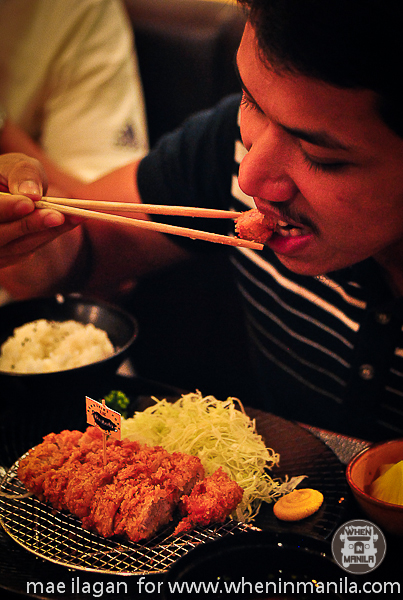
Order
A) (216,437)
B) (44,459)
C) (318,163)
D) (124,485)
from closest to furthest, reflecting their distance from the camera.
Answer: (318,163)
(124,485)
(44,459)
(216,437)

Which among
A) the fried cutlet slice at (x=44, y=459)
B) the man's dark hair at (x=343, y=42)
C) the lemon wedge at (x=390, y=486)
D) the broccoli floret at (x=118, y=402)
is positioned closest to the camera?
the man's dark hair at (x=343, y=42)

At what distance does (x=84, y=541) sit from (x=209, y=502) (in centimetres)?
30

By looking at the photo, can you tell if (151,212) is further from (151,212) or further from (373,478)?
(373,478)

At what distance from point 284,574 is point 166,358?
268cm

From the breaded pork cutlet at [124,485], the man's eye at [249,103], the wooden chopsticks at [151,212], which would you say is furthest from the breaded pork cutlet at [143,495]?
the man's eye at [249,103]

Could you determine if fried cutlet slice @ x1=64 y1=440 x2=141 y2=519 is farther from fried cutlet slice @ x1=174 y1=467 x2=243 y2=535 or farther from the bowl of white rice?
the bowl of white rice

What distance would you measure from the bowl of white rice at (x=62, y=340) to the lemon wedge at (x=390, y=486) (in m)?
0.96

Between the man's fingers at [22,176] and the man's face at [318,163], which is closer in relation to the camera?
the man's face at [318,163]

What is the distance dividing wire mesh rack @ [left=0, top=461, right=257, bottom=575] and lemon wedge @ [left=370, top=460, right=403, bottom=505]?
0.31 meters

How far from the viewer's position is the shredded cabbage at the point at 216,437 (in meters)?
1.37

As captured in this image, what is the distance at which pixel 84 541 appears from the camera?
1.19 metres

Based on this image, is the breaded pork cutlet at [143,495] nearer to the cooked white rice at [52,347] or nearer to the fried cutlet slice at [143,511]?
the fried cutlet slice at [143,511]

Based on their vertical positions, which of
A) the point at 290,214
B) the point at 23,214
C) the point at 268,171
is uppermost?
the point at 268,171

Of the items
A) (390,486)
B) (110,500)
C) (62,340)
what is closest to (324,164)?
(390,486)
